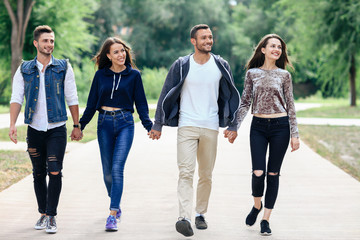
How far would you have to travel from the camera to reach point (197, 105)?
5645mm

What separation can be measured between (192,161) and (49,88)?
1.45 meters

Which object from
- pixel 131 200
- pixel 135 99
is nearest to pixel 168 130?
pixel 131 200

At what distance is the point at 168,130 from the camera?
16.5m

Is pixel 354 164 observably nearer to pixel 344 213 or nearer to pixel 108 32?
pixel 344 213

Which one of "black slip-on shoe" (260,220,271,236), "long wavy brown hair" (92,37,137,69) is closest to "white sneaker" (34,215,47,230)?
"long wavy brown hair" (92,37,137,69)

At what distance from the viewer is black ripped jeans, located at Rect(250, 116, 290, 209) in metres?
5.64

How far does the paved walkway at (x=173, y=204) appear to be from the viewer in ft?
18.6

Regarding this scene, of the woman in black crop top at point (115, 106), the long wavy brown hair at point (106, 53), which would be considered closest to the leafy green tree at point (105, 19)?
the long wavy brown hair at point (106, 53)

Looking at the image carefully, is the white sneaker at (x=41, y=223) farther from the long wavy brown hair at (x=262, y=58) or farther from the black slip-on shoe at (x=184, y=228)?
the long wavy brown hair at (x=262, y=58)

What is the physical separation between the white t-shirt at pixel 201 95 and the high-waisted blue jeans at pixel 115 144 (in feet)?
1.82

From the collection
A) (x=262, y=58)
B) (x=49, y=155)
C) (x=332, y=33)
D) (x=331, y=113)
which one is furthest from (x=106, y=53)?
(x=332, y=33)

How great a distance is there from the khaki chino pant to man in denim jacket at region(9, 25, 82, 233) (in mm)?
1094

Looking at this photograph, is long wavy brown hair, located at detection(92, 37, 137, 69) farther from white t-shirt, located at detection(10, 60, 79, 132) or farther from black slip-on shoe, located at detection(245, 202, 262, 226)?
black slip-on shoe, located at detection(245, 202, 262, 226)

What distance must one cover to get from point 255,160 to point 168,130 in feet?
35.5
